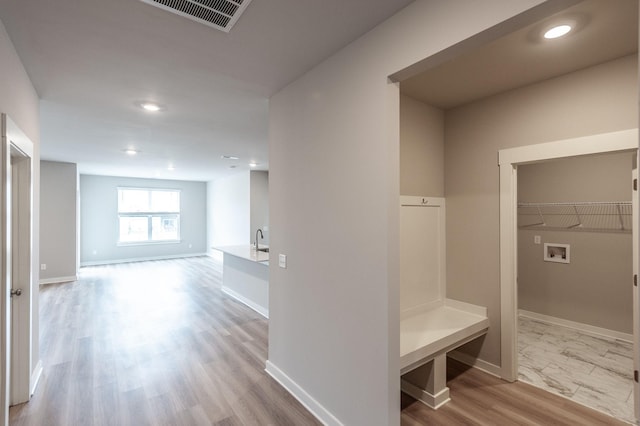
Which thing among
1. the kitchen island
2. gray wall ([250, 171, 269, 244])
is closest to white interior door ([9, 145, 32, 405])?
the kitchen island

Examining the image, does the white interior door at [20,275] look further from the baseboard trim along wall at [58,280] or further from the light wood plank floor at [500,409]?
the baseboard trim along wall at [58,280]

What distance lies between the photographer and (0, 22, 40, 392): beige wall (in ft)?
5.84

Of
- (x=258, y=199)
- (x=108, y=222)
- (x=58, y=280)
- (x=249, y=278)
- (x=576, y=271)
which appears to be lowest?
(x=58, y=280)

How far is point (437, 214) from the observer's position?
10.4 ft

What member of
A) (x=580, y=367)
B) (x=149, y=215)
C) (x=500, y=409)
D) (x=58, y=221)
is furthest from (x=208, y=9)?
(x=149, y=215)

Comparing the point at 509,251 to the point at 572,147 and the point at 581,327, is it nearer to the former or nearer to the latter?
the point at 572,147

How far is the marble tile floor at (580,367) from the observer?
2.44m

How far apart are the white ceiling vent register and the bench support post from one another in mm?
2698

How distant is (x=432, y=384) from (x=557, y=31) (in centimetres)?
257

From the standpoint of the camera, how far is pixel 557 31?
73.5 inches

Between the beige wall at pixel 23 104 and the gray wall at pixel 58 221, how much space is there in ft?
15.9

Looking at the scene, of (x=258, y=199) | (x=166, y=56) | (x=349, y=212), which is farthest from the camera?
(x=258, y=199)

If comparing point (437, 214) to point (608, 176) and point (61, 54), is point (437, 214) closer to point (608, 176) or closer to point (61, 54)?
point (608, 176)

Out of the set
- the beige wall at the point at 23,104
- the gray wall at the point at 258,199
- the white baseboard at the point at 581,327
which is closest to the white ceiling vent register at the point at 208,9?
the beige wall at the point at 23,104
